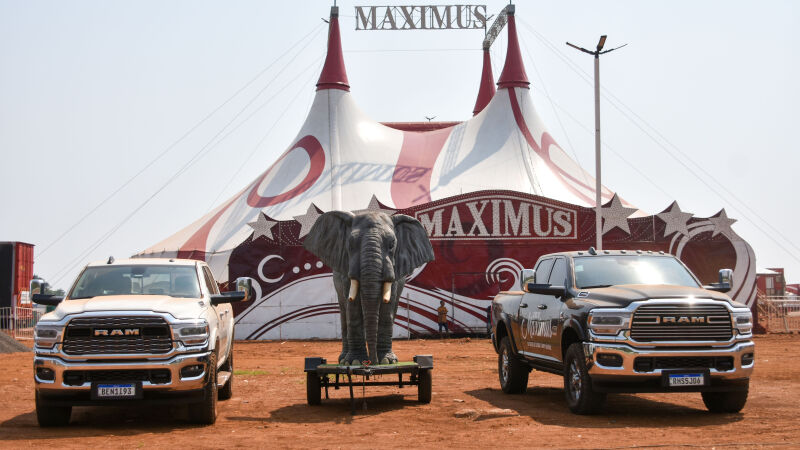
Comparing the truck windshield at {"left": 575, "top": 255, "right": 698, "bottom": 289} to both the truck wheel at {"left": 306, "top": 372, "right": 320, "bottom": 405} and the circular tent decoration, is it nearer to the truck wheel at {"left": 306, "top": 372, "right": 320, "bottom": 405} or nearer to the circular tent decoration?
the truck wheel at {"left": 306, "top": 372, "right": 320, "bottom": 405}

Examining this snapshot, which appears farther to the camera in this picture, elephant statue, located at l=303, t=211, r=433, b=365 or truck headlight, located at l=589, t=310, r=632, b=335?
elephant statue, located at l=303, t=211, r=433, b=365

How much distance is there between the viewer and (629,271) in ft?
41.8

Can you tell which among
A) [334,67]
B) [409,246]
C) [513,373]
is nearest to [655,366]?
[513,373]

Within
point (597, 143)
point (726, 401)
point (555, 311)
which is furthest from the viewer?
point (597, 143)

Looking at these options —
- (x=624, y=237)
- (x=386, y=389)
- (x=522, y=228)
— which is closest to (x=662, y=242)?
(x=624, y=237)

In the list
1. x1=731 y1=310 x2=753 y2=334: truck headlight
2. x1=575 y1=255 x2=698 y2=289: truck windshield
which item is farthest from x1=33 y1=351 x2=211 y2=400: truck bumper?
x1=731 y1=310 x2=753 y2=334: truck headlight

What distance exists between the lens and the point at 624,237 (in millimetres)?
31172

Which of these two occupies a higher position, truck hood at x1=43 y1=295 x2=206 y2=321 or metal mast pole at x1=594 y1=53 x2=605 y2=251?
metal mast pole at x1=594 y1=53 x2=605 y2=251

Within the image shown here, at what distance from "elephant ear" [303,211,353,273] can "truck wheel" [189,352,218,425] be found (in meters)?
2.87

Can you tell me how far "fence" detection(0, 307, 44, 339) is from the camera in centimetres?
3422

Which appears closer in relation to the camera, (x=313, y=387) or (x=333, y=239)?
(x=313, y=387)

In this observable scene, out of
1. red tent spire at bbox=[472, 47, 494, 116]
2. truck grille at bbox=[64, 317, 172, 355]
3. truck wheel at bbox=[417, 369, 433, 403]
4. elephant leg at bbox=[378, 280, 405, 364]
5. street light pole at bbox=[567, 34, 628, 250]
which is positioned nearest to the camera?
truck grille at bbox=[64, 317, 172, 355]

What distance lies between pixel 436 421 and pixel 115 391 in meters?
3.68

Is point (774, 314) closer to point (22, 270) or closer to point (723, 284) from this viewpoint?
point (723, 284)
